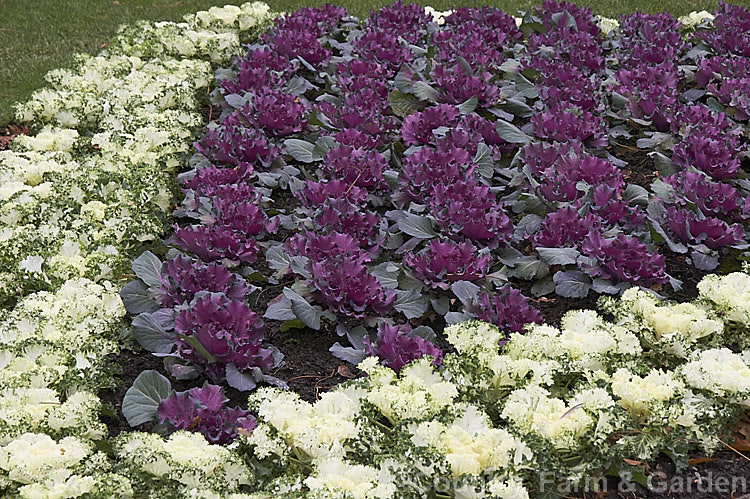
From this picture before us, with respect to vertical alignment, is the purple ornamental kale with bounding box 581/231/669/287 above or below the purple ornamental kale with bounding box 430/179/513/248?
below

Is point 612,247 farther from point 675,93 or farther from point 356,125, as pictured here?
Result: point 675,93

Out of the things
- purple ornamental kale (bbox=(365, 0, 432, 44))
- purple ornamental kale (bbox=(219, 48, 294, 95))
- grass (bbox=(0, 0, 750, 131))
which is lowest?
grass (bbox=(0, 0, 750, 131))

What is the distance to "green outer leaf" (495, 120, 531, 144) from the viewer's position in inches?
177

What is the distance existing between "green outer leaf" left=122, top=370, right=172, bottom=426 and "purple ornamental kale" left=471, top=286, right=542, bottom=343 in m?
1.18

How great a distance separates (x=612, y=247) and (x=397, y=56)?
2840 millimetres

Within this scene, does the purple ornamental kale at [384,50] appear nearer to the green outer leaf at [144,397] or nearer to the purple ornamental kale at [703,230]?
the purple ornamental kale at [703,230]

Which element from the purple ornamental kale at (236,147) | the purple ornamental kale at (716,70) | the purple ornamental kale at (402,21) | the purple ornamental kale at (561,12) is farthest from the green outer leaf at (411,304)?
the purple ornamental kale at (561,12)

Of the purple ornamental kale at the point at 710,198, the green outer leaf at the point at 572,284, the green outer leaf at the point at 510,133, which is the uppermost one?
the green outer leaf at the point at 510,133

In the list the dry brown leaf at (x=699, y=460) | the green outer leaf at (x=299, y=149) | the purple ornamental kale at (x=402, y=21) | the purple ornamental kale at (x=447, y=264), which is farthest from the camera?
the purple ornamental kale at (x=402, y=21)

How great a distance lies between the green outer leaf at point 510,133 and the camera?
4.50m

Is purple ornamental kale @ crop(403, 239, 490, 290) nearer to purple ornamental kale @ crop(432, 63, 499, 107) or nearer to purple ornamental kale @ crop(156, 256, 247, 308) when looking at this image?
purple ornamental kale @ crop(156, 256, 247, 308)

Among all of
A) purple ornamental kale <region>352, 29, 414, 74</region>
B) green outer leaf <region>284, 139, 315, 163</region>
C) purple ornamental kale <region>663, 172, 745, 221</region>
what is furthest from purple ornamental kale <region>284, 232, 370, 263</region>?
purple ornamental kale <region>352, 29, 414, 74</region>

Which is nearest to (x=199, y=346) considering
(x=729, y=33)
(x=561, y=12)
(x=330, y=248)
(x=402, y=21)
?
(x=330, y=248)

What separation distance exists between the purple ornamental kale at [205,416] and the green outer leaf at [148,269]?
2.42ft
